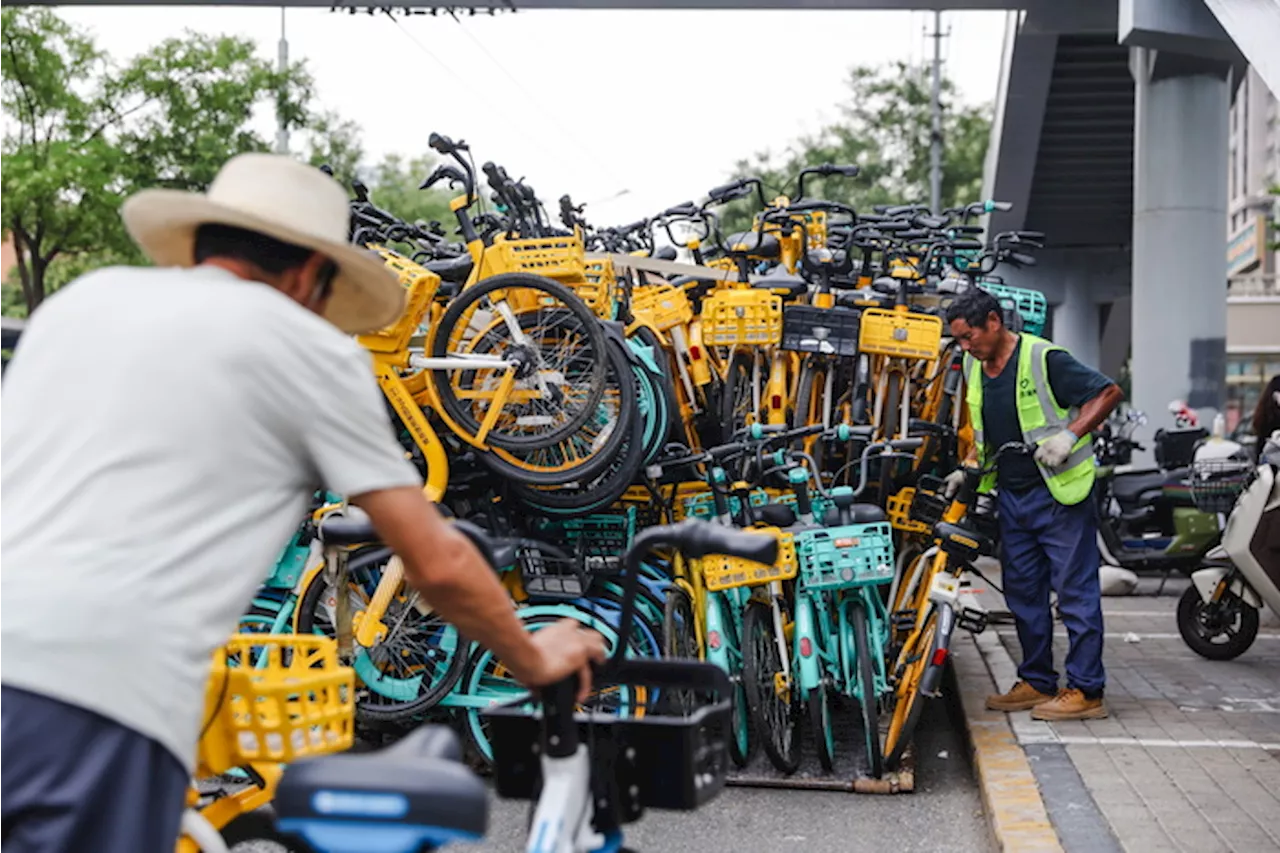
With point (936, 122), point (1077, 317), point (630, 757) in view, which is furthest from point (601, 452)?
point (936, 122)

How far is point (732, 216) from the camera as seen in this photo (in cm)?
4266

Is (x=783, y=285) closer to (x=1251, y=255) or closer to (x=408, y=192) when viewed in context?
(x=408, y=192)

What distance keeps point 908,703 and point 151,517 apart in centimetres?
449

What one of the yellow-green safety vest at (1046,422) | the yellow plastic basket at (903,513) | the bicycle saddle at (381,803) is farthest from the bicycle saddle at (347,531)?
the yellow plastic basket at (903,513)

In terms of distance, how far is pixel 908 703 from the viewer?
6.14 metres

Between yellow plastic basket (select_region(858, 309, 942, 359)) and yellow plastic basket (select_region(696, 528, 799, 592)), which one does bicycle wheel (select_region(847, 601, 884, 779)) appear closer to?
yellow plastic basket (select_region(696, 528, 799, 592))

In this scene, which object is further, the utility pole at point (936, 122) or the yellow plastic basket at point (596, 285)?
the utility pole at point (936, 122)

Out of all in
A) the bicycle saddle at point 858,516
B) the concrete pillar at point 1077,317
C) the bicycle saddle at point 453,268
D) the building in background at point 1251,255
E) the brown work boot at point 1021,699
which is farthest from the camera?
the building in background at point 1251,255

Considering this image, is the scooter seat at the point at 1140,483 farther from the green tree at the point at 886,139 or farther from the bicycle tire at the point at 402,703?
the green tree at the point at 886,139

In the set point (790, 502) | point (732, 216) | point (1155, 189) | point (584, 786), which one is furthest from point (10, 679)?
point (732, 216)

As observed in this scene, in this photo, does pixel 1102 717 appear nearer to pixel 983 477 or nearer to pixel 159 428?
pixel 983 477

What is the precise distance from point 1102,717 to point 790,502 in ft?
6.04

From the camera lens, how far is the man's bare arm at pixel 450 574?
227 centimetres

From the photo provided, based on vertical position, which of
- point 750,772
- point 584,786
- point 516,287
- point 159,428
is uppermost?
point 516,287
